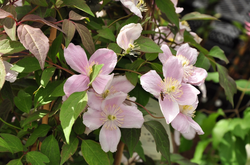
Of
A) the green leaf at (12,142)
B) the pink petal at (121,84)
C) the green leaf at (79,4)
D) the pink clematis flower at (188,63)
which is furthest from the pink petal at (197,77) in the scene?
the green leaf at (12,142)

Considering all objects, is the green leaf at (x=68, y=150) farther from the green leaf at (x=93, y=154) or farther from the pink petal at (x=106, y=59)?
the pink petal at (x=106, y=59)

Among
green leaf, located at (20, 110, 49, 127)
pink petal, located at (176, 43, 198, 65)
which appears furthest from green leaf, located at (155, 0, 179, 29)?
green leaf, located at (20, 110, 49, 127)

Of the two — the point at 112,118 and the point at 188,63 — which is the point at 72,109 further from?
the point at 188,63

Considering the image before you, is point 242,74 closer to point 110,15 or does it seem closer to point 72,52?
point 110,15

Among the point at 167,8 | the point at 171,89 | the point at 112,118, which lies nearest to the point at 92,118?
the point at 112,118

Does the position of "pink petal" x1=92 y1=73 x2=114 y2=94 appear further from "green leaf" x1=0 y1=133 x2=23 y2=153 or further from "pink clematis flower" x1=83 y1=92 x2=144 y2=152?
"green leaf" x1=0 y1=133 x2=23 y2=153

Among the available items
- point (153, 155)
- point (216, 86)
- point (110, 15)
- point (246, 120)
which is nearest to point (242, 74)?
point (216, 86)
